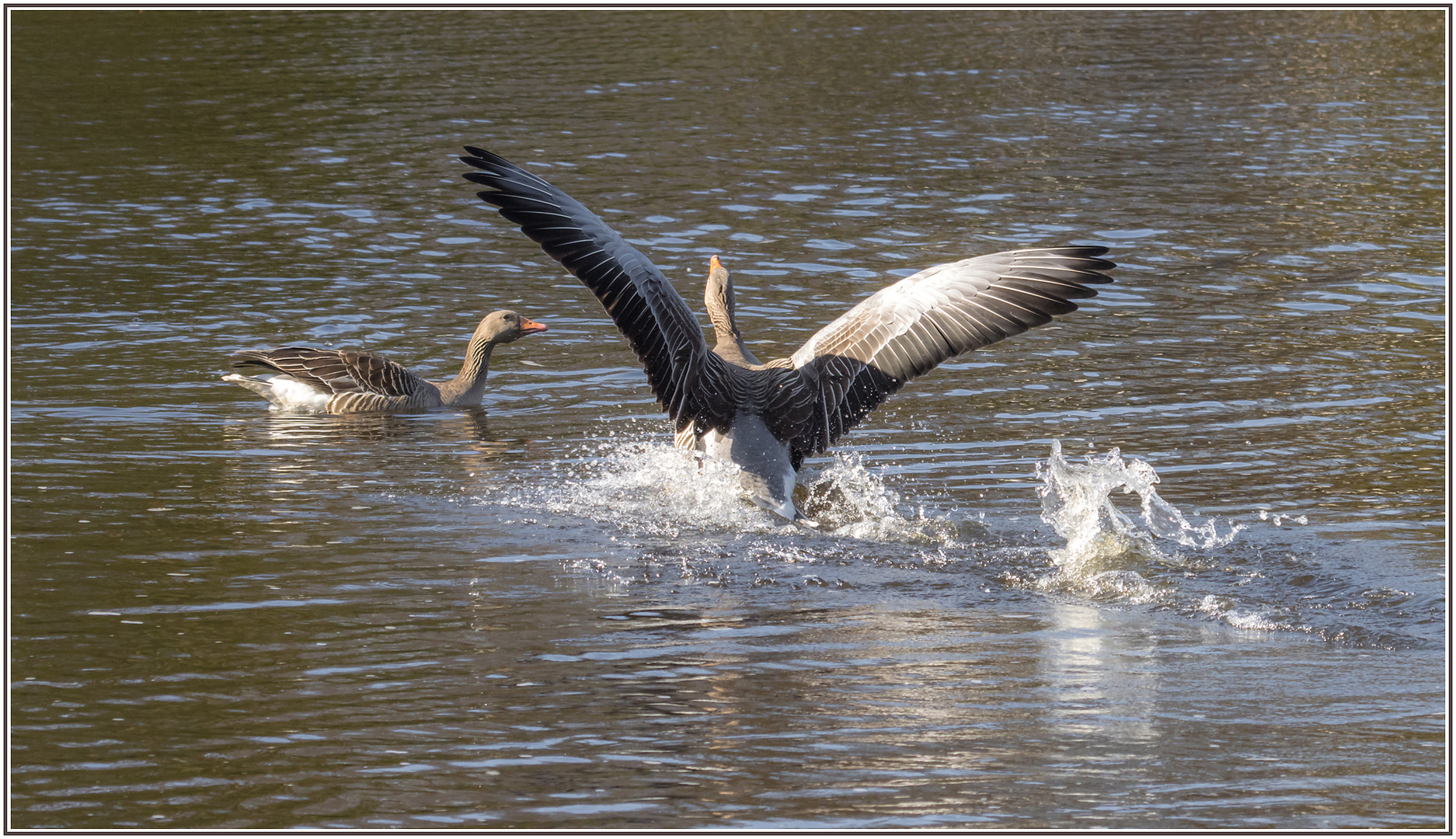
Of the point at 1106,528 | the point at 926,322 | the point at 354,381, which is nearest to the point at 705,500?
the point at 926,322

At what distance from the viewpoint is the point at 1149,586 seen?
314 inches

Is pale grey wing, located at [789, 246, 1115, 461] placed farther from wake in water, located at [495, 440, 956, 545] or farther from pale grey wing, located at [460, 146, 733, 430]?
pale grey wing, located at [460, 146, 733, 430]

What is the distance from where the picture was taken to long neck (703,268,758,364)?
9867mm

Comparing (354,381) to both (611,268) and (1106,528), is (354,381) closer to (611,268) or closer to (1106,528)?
(611,268)

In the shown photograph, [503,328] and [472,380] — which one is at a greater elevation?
[503,328]

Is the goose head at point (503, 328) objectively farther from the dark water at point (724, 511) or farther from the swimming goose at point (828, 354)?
the swimming goose at point (828, 354)

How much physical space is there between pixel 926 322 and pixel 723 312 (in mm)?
1332

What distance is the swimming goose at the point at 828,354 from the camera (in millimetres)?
8922

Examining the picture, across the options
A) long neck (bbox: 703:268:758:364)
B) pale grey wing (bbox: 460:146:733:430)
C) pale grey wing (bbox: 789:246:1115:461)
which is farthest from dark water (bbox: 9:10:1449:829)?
pale grey wing (bbox: 460:146:733:430)

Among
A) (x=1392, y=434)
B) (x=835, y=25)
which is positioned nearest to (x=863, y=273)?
(x=1392, y=434)

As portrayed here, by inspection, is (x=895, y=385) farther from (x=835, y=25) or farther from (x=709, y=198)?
(x=835, y=25)

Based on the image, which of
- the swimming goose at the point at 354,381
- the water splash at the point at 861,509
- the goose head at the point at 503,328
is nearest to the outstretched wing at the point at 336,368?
the swimming goose at the point at 354,381

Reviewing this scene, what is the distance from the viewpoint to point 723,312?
32.8 ft

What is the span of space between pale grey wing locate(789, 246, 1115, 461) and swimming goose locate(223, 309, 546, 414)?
3.54 m
